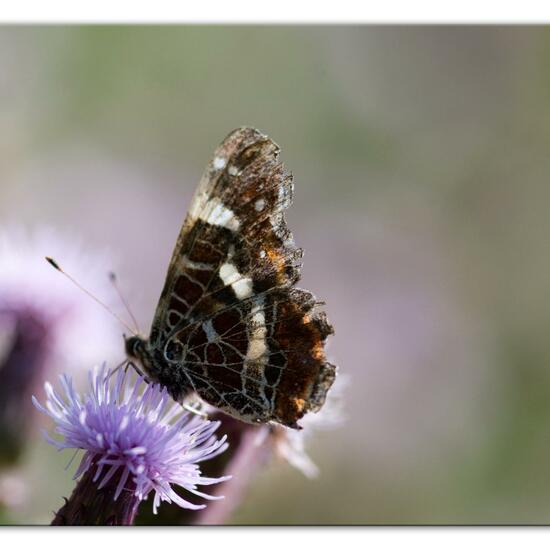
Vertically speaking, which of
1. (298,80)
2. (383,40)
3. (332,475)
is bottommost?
(332,475)

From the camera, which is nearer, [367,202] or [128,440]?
[128,440]

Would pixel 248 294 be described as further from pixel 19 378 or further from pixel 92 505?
pixel 19 378

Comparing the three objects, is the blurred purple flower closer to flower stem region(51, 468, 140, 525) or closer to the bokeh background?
the bokeh background

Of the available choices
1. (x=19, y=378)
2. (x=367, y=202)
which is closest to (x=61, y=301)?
(x=19, y=378)

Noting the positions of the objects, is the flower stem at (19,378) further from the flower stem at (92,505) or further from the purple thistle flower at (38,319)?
the flower stem at (92,505)
